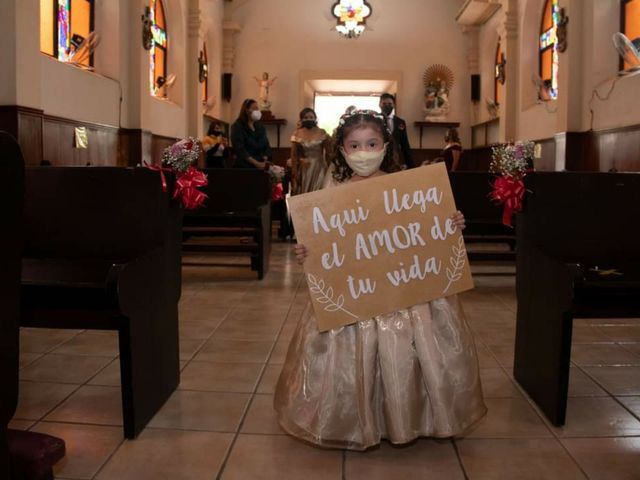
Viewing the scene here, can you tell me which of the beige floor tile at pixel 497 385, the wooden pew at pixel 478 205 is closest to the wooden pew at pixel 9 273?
the beige floor tile at pixel 497 385

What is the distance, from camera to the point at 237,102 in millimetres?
13984

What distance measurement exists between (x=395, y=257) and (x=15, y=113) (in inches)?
165

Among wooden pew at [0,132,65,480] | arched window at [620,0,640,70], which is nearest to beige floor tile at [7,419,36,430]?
wooden pew at [0,132,65,480]

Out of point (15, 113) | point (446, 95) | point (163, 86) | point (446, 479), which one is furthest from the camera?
point (446, 95)

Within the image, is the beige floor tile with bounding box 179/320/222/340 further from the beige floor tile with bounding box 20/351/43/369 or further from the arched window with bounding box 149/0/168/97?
the arched window with bounding box 149/0/168/97

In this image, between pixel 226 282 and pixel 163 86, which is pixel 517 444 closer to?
pixel 226 282

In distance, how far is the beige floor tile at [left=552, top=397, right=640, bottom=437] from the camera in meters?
2.48

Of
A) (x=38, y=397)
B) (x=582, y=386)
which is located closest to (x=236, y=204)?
(x=38, y=397)

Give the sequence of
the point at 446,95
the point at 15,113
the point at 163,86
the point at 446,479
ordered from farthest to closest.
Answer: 1. the point at 446,95
2. the point at 163,86
3. the point at 15,113
4. the point at 446,479

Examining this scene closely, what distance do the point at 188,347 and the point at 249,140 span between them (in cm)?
403

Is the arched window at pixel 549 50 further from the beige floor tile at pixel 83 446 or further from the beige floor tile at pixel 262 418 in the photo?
the beige floor tile at pixel 83 446

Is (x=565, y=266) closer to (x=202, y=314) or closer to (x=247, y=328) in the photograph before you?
(x=247, y=328)

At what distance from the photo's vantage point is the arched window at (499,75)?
36.8 feet

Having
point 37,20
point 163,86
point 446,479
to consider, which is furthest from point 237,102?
point 446,479
